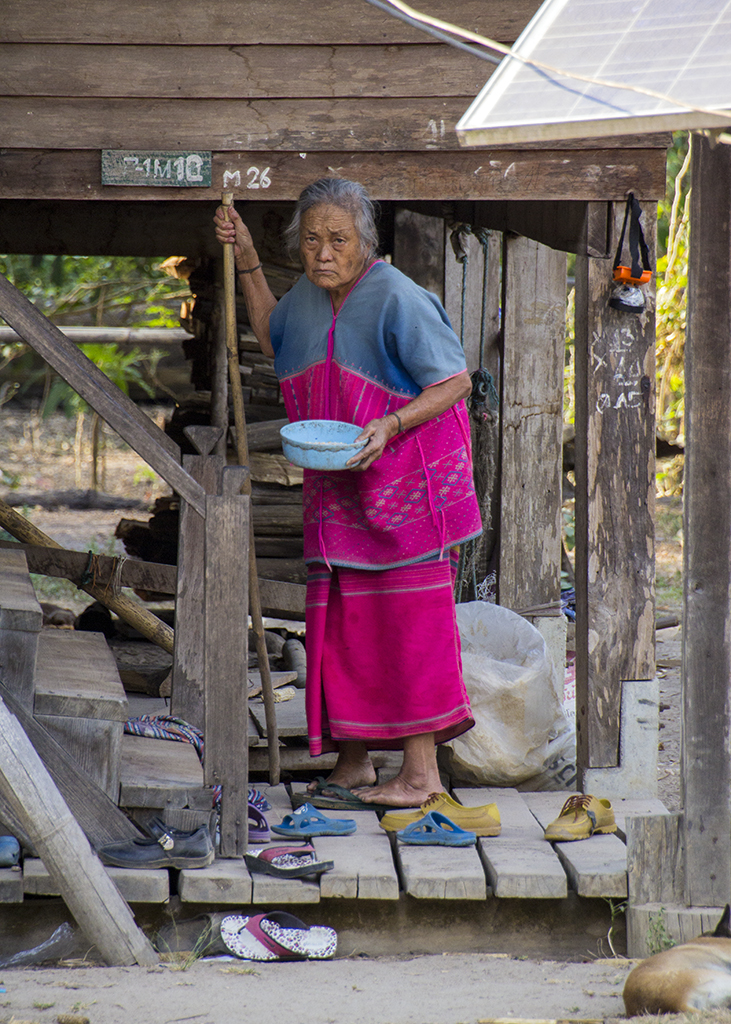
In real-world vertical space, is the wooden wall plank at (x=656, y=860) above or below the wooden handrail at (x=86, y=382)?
below

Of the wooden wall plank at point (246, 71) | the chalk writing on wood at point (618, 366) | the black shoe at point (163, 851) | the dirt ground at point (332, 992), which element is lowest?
the dirt ground at point (332, 992)

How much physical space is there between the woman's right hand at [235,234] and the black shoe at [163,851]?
2002 mm

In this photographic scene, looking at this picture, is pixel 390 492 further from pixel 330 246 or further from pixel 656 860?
pixel 656 860

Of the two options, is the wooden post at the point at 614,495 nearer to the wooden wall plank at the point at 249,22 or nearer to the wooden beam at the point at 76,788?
the wooden wall plank at the point at 249,22

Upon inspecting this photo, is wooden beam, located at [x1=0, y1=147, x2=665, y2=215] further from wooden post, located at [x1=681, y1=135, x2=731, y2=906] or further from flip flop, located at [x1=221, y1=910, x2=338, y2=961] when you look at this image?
flip flop, located at [x1=221, y1=910, x2=338, y2=961]

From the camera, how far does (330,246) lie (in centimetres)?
377

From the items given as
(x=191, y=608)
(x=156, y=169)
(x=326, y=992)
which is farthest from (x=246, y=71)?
(x=326, y=992)

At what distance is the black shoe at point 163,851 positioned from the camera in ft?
10.6

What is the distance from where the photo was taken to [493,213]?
5004mm

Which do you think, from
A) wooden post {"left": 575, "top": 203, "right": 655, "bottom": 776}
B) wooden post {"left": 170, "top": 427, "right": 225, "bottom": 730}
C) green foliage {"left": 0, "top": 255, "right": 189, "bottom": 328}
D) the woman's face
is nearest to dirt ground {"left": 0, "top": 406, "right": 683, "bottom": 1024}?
wooden post {"left": 575, "top": 203, "right": 655, "bottom": 776}

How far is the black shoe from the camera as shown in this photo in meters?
3.24

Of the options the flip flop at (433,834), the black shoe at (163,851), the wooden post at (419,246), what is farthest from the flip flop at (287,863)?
the wooden post at (419,246)

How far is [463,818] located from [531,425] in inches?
97.8

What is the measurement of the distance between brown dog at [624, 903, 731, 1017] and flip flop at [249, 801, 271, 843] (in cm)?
129
